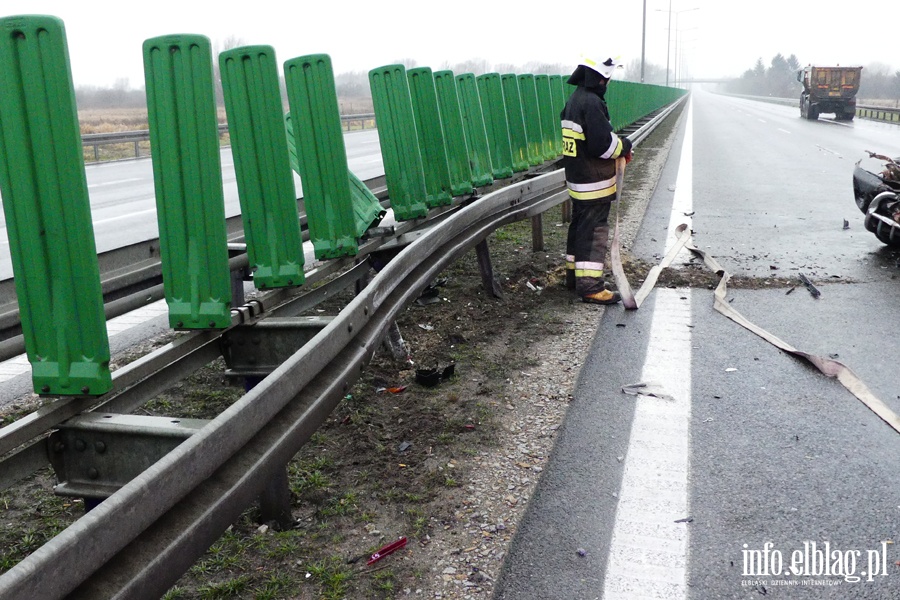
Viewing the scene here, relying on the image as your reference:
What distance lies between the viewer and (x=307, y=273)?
4246mm

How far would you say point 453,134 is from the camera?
7.29 m

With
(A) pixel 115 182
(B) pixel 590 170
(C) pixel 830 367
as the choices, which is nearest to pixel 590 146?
(B) pixel 590 170

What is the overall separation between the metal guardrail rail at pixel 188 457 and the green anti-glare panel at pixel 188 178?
0.14m

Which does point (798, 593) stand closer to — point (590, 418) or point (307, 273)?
point (590, 418)

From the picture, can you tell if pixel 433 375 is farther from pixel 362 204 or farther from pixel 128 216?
pixel 128 216

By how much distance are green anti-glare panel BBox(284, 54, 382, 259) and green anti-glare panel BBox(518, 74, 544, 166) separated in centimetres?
551

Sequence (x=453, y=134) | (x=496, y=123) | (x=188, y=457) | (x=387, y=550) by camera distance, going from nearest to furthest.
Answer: (x=188, y=457)
(x=387, y=550)
(x=453, y=134)
(x=496, y=123)

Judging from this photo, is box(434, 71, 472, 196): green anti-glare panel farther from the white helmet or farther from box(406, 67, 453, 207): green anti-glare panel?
the white helmet

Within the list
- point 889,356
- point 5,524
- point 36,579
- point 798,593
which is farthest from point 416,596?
point 889,356

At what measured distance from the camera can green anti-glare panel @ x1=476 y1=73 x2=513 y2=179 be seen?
8750 millimetres

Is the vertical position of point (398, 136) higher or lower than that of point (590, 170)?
higher

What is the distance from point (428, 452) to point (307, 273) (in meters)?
1.03

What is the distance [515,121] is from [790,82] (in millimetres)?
151605

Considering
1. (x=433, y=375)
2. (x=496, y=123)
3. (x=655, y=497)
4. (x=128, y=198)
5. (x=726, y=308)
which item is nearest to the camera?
(x=655, y=497)
